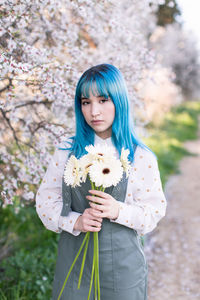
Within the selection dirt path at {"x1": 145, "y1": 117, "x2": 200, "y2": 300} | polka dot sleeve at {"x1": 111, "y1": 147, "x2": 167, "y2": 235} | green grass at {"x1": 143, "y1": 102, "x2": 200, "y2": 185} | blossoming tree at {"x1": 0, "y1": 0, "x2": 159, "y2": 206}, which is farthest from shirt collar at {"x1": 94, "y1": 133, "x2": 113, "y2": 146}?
green grass at {"x1": 143, "y1": 102, "x2": 200, "y2": 185}

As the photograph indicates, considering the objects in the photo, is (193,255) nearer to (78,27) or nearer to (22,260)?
(22,260)

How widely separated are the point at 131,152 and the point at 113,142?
12 cm

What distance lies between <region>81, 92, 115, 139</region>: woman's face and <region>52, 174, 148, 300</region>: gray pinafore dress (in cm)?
32

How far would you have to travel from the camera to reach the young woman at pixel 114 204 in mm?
1657

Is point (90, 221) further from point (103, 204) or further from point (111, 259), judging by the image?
point (111, 259)

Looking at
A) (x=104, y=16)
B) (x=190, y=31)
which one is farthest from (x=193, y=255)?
(x=190, y=31)

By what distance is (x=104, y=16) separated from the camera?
10.3ft

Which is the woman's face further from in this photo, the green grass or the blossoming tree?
the green grass

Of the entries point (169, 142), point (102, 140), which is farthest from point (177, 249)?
point (169, 142)

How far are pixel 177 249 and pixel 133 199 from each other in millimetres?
2982

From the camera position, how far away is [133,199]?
178 cm

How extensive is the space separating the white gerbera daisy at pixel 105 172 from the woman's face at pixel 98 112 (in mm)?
435

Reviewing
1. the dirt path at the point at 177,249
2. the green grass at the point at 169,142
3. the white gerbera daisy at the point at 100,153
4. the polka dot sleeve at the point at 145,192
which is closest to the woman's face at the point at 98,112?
the polka dot sleeve at the point at 145,192

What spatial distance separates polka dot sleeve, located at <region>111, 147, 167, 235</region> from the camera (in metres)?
1.68
